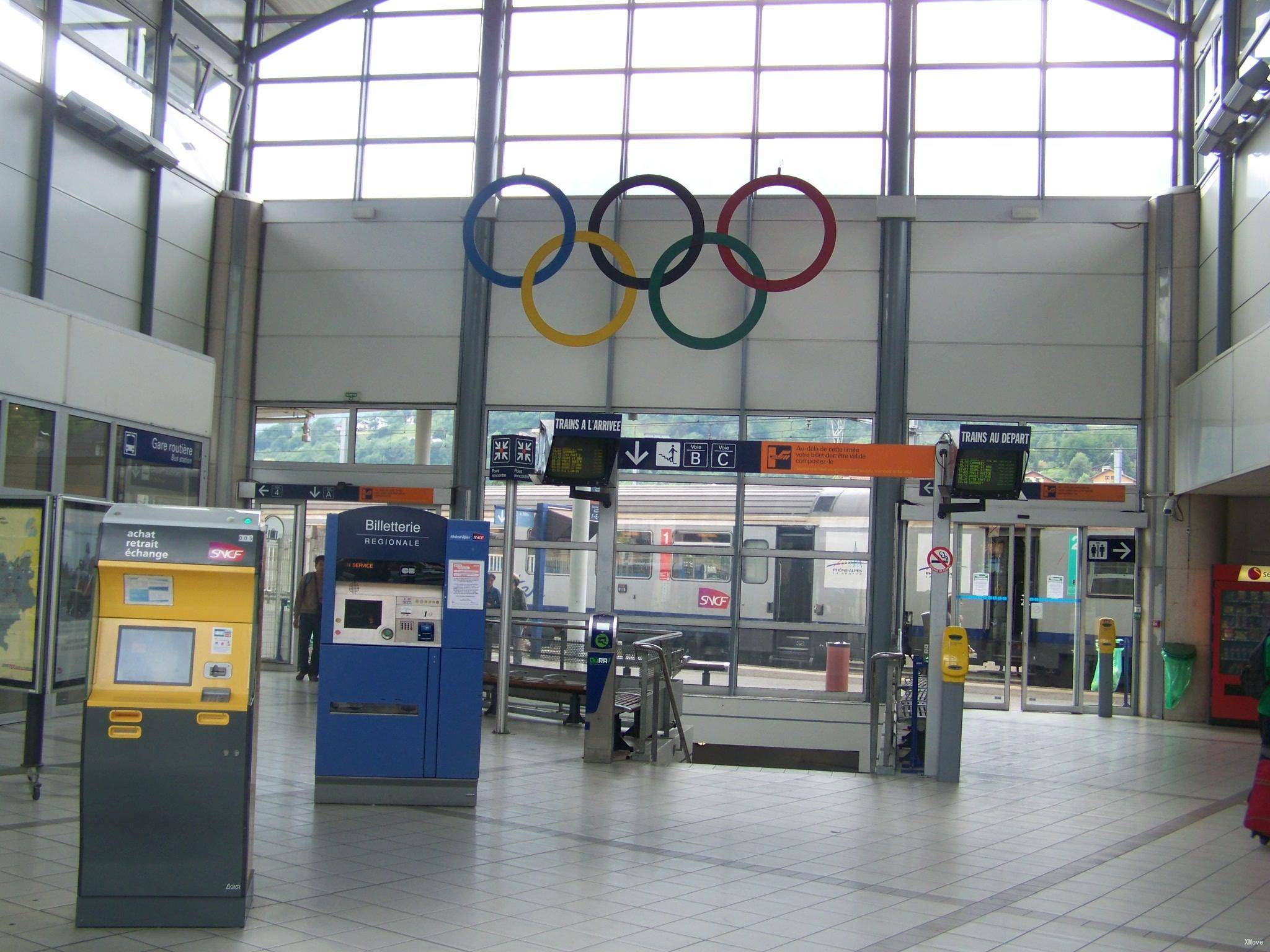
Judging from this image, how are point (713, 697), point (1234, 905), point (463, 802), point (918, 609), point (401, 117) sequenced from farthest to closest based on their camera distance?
point (401, 117) < point (918, 609) < point (713, 697) < point (463, 802) < point (1234, 905)

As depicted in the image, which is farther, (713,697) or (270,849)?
(713,697)

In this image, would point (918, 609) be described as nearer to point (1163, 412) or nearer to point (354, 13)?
point (1163, 412)

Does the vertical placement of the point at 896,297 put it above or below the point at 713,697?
above

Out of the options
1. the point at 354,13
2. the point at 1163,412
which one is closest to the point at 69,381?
the point at 354,13

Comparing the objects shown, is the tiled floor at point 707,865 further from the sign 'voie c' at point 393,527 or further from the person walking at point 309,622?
the person walking at point 309,622

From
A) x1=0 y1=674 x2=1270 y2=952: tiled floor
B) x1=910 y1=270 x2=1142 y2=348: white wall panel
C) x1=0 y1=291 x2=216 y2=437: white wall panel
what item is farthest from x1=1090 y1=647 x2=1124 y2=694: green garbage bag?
x1=0 y1=291 x2=216 y2=437: white wall panel

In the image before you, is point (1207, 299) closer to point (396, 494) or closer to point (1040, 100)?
point (1040, 100)

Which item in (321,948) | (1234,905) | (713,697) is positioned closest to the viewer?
(321,948)

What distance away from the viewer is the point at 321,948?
4.77 metres

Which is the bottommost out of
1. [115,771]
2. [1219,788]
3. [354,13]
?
[1219,788]

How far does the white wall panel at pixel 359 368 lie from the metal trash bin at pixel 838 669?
6.23 meters

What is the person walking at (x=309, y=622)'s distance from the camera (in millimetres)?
15328

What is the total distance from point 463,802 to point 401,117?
12.5 metres

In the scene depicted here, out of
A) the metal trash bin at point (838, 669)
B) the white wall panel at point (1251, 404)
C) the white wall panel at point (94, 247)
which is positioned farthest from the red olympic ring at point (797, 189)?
the white wall panel at point (94, 247)
